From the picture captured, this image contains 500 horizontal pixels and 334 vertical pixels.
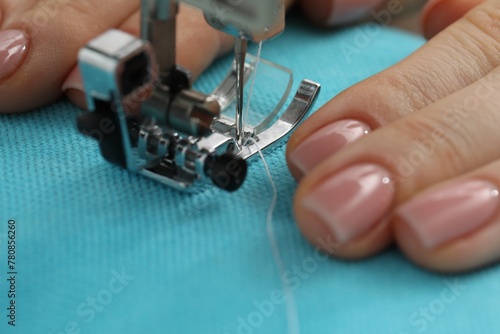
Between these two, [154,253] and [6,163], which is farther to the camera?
[6,163]

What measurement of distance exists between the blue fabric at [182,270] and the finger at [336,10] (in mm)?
315

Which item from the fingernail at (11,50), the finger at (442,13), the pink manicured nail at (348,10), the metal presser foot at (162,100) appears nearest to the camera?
the metal presser foot at (162,100)

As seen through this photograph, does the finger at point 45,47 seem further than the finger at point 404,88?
Yes

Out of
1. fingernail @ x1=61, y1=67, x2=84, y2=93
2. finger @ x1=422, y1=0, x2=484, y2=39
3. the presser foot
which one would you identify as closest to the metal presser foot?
the presser foot

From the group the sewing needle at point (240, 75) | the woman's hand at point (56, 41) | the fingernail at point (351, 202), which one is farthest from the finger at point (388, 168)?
the woman's hand at point (56, 41)

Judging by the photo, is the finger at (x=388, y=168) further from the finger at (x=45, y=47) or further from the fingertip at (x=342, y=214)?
the finger at (x=45, y=47)

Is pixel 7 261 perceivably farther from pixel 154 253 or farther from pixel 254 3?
pixel 254 3

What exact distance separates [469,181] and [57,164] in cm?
36

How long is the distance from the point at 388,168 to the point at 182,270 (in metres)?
0.17

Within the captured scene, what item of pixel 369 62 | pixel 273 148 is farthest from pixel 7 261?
pixel 369 62

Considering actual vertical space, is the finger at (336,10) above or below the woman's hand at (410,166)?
below

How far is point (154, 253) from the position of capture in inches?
23.0

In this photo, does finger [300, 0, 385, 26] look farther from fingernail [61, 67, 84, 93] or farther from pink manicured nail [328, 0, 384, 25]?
fingernail [61, 67, 84, 93]

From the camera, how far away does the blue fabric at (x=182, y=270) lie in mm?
535
